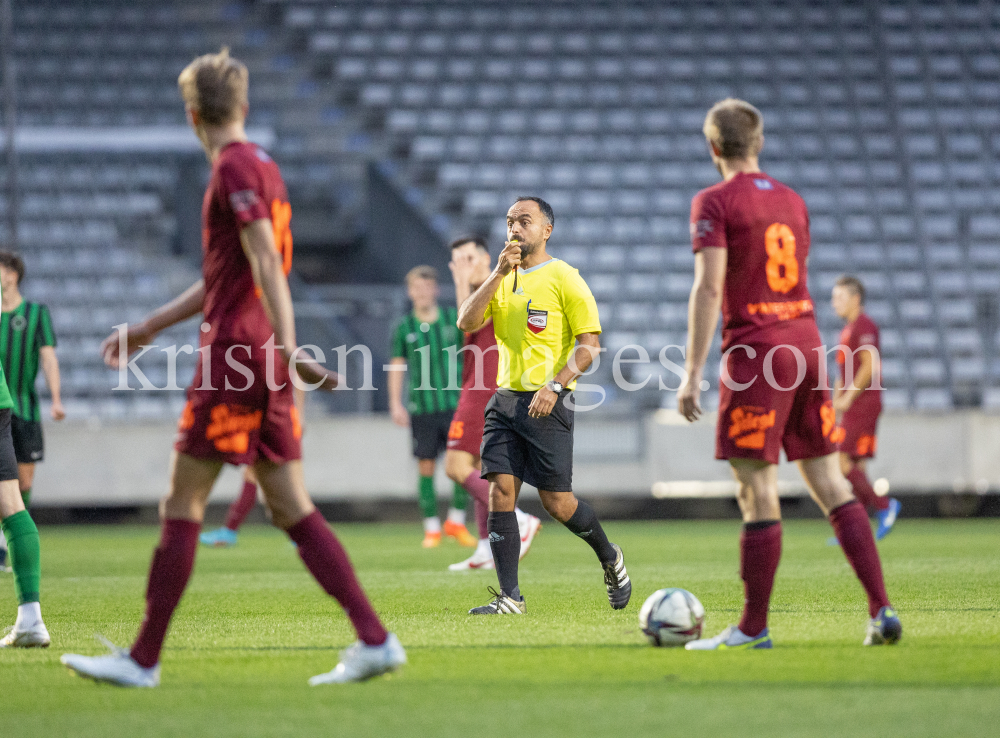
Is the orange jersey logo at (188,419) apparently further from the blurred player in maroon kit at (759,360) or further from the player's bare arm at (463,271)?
the player's bare arm at (463,271)

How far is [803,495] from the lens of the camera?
14.5m

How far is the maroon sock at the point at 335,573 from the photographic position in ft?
13.1

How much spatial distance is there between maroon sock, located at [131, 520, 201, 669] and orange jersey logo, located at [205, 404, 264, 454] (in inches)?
11.8

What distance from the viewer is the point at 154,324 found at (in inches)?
161

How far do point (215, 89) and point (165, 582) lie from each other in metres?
1.53

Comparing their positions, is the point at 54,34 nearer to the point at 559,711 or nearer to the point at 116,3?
the point at 116,3

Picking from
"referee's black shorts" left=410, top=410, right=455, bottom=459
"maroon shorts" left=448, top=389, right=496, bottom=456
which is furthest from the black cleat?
"referee's black shorts" left=410, top=410, right=455, bottom=459

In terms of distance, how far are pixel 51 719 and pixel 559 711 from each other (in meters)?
1.43

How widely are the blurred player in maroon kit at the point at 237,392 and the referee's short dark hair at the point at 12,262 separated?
3.45 metres

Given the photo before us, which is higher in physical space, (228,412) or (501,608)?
(228,412)

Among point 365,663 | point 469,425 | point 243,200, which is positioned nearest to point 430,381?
point 469,425

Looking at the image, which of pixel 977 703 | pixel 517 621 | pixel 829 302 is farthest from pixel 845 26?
pixel 977 703

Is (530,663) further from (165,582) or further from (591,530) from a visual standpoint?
(591,530)

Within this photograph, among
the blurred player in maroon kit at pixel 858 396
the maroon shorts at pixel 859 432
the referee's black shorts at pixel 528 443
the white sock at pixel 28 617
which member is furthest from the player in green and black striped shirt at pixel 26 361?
the maroon shorts at pixel 859 432
